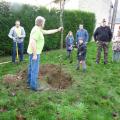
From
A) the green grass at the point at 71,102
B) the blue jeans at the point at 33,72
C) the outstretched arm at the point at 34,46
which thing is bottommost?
the green grass at the point at 71,102

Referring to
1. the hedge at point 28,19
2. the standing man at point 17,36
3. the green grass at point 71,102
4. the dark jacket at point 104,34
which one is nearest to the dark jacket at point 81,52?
the green grass at point 71,102

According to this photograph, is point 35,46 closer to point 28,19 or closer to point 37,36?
point 37,36

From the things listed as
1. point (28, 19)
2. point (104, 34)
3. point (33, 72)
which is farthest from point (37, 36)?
point (28, 19)

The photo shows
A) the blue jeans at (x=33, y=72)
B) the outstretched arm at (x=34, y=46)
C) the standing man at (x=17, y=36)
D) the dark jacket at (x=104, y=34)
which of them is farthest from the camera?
the dark jacket at (x=104, y=34)

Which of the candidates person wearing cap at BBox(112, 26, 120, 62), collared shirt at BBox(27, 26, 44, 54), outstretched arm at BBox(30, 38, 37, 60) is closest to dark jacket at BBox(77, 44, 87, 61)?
person wearing cap at BBox(112, 26, 120, 62)

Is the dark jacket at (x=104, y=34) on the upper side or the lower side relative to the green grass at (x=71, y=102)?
upper

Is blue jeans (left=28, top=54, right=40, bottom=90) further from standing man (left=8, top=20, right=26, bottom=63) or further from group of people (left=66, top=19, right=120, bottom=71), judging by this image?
standing man (left=8, top=20, right=26, bottom=63)

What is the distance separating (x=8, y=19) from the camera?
17.3 meters

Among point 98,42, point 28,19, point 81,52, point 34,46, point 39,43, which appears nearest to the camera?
point 34,46

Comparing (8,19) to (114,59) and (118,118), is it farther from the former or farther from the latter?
(118,118)

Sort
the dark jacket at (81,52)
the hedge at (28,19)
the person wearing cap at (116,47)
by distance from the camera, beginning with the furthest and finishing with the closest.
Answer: the hedge at (28,19) < the person wearing cap at (116,47) < the dark jacket at (81,52)

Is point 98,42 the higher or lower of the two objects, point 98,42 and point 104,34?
the lower

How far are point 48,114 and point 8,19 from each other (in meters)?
10.4

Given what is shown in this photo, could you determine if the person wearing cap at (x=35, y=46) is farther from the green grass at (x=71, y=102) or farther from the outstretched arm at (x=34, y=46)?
the green grass at (x=71, y=102)
